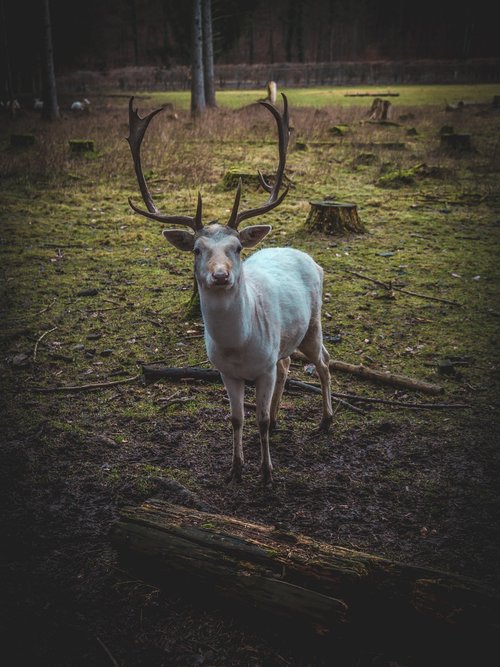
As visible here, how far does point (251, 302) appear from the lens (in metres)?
3.90

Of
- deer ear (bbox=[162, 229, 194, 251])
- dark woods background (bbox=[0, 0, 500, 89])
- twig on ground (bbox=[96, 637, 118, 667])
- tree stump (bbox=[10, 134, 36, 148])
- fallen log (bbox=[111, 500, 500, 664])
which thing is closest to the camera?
fallen log (bbox=[111, 500, 500, 664])

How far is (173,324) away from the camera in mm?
6582

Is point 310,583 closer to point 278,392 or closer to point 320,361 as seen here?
point 278,392

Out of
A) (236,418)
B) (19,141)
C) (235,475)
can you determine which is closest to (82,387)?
(236,418)

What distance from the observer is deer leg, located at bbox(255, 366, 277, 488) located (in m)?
4.01

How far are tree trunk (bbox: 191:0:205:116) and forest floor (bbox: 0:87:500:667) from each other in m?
15.8

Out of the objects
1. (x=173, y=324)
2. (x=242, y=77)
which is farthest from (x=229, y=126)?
(x=242, y=77)

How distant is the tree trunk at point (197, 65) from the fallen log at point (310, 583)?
954 inches

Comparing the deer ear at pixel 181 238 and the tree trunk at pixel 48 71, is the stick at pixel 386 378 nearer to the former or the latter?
the deer ear at pixel 181 238

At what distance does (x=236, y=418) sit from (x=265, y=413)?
0.24m

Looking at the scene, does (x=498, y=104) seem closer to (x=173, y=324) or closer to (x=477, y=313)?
(x=477, y=313)

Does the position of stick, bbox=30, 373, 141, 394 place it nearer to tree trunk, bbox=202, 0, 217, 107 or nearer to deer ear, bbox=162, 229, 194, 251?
deer ear, bbox=162, 229, 194, 251

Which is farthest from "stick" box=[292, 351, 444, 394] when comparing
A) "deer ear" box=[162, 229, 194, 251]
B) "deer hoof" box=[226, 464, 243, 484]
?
"deer ear" box=[162, 229, 194, 251]

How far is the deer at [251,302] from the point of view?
3.62 meters
